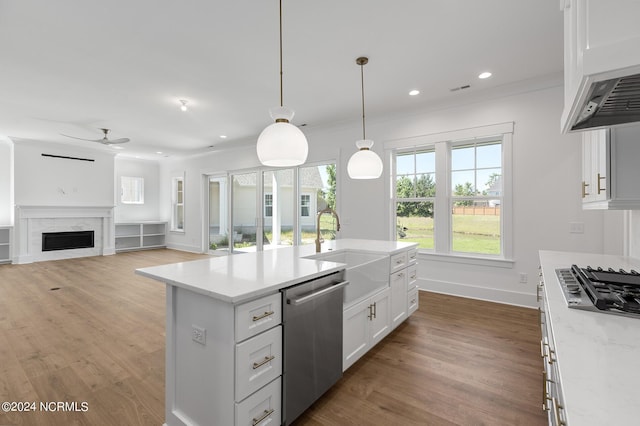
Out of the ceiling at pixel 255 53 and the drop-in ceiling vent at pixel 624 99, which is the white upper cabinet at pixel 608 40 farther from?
the ceiling at pixel 255 53

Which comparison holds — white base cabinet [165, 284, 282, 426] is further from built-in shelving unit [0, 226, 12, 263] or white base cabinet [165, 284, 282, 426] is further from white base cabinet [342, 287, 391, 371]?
built-in shelving unit [0, 226, 12, 263]

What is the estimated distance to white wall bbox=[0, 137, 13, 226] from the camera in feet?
21.7

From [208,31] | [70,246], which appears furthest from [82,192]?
[208,31]

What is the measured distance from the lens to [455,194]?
426cm

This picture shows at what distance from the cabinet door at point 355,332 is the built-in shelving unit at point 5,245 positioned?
8467 mm

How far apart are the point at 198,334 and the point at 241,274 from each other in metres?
0.39

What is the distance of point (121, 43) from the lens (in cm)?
275

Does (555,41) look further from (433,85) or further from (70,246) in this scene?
(70,246)

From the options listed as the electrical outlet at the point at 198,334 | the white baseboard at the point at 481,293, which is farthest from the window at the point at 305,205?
the electrical outlet at the point at 198,334

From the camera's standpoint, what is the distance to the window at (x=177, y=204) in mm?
8906

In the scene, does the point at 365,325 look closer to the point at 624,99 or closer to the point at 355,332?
the point at 355,332

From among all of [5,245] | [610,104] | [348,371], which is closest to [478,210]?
[348,371]

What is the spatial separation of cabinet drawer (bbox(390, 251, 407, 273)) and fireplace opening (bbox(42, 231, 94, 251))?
27.3ft

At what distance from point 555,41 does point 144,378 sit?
4.57 meters
